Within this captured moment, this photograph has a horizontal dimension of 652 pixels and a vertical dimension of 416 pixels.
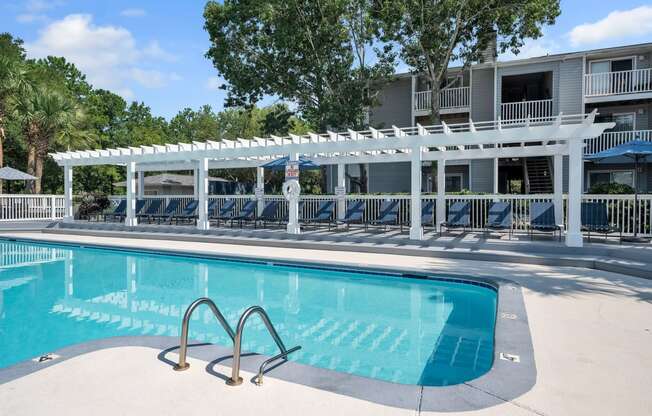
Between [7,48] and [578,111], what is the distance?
2573cm

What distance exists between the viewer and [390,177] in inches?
820

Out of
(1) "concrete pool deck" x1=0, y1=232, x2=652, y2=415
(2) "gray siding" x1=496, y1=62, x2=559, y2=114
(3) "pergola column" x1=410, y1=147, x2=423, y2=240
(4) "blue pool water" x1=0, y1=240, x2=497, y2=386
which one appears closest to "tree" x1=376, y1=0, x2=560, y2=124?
(2) "gray siding" x1=496, y1=62, x2=559, y2=114

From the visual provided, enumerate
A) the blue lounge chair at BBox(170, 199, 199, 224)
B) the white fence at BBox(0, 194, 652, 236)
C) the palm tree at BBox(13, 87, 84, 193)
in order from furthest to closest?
the palm tree at BBox(13, 87, 84, 193) < the blue lounge chair at BBox(170, 199, 199, 224) < the white fence at BBox(0, 194, 652, 236)

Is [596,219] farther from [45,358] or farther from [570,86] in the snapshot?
[45,358]

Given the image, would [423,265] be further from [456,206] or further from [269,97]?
[269,97]

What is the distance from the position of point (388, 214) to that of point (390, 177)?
8611 millimetres

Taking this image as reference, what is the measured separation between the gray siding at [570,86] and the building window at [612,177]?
8.83ft

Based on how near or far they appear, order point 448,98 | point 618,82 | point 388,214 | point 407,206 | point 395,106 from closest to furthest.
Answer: point 388,214, point 407,206, point 618,82, point 448,98, point 395,106

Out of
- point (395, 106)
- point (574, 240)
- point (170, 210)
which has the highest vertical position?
point (395, 106)

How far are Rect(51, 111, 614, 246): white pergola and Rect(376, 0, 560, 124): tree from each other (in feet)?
14.1

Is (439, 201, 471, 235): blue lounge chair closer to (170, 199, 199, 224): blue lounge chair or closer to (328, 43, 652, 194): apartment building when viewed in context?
(328, 43, 652, 194): apartment building

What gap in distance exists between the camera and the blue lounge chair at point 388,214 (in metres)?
12.3

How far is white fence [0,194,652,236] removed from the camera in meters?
11.0

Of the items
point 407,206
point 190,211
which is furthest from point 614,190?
point 190,211
